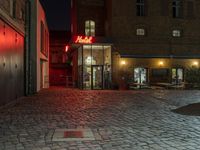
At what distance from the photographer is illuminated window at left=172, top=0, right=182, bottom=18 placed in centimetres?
3491

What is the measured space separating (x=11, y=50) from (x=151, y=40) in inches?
778

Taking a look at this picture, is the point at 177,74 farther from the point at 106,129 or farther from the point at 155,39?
the point at 106,129

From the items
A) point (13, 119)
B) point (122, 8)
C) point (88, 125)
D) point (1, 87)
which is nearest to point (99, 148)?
point (88, 125)

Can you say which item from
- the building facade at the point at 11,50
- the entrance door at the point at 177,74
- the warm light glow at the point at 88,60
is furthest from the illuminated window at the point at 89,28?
the building facade at the point at 11,50

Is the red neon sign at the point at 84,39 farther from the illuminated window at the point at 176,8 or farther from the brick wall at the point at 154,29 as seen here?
the illuminated window at the point at 176,8

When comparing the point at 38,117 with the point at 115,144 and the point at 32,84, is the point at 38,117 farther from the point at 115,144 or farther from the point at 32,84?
the point at 32,84

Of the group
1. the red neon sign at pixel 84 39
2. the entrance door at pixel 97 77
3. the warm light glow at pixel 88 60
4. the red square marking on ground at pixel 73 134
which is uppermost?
the red neon sign at pixel 84 39

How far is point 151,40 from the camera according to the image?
33938mm

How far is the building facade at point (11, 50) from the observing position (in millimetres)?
14844

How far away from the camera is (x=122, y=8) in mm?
33406

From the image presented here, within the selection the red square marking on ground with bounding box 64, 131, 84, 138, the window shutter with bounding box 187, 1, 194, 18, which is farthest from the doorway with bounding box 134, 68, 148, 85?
the red square marking on ground with bounding box 64, 131, 84, 138

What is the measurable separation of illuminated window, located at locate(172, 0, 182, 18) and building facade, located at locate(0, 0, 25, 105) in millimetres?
18564

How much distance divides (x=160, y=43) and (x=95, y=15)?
8556mm

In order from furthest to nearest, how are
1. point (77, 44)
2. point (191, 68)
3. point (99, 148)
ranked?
point (191, 68), point (77, 44), point (99, 148)
